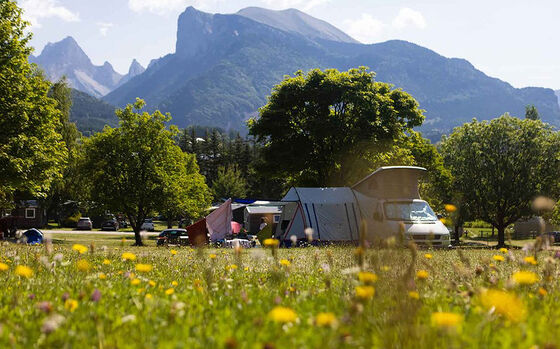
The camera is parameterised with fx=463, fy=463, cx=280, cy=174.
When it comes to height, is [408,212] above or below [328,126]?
below

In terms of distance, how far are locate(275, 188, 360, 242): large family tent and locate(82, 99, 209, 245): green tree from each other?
42.1ft

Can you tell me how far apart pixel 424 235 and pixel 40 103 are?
62.1 feet

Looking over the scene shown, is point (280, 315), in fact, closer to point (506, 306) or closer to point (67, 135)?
point (506, 306)

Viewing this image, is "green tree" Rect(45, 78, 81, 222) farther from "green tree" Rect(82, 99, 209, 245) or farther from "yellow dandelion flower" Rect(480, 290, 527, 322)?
"yellow dandelion flower" Rect(480, 290, 527, 322)

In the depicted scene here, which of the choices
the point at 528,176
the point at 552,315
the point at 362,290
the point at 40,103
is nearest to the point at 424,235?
the point at 552,315

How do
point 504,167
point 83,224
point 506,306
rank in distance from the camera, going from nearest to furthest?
point 506,306
point 504,167
point 83,224

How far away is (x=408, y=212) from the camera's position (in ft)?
66.6

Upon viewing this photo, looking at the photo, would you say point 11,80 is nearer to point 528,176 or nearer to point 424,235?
point 424,235

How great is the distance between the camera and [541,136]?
36.6m

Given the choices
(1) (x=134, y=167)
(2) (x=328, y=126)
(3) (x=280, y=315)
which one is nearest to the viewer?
(3) (x=280, y=315)

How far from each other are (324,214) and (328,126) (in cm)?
967

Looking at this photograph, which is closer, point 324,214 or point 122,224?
point 324,214

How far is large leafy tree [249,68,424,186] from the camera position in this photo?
3222 cm

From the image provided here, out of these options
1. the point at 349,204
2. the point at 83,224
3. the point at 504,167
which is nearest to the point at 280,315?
the point at 349,204
